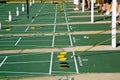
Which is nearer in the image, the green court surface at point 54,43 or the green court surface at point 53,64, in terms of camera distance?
the green court surface at point 53,64

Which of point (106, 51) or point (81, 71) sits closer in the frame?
point (81, 71)

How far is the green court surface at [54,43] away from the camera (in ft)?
37.7

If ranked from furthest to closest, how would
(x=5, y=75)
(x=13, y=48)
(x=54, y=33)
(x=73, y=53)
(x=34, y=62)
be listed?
(x=54, y=33) → (x=13, y=48) → (x=73, y=53) → (x=34, y=62) → (x=5, y=75)

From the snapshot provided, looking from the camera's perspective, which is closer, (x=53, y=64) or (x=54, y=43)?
(x=53, y=64)

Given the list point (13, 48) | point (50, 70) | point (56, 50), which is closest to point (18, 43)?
point (13, 48)

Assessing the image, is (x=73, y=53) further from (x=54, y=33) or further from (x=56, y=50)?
(x=54, y=33)

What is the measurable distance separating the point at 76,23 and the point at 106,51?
8963 millimetres

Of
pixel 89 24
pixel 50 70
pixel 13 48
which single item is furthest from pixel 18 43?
pixel 89 24

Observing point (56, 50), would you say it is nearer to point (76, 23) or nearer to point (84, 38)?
point (84, 38)

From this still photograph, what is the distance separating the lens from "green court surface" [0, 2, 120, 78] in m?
11.5

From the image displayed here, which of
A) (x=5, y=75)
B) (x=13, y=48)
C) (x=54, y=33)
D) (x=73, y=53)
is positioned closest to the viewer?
(x=5, y=75)

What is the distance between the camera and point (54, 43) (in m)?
15.9

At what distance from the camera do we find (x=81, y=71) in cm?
1114

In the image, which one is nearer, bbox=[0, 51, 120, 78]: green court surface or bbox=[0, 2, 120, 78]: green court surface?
bbox=[0, 51, 120, 78]: green court surface
